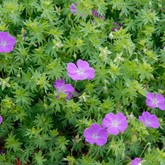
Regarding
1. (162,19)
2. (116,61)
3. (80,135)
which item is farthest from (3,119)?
(162,19)

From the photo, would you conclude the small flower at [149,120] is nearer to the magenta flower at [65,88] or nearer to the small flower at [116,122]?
the small flower at [116,122]

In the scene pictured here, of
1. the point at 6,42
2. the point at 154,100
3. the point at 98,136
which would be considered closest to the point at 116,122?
the point at 98,136

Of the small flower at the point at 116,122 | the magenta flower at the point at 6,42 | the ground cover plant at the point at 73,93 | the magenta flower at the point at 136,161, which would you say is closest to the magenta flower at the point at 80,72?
the ground cover plant at the point at 73,93

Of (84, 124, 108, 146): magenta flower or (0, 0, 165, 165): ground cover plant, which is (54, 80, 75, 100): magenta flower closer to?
(0, 0, 165, 165): ground cover plant

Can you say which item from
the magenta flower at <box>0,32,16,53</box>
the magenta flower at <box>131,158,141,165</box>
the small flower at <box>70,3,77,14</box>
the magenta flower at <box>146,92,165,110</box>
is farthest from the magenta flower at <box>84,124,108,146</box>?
the small flower at <box>70,3,77,14</box>

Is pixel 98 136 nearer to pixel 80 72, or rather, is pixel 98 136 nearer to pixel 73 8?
pixel 80 72

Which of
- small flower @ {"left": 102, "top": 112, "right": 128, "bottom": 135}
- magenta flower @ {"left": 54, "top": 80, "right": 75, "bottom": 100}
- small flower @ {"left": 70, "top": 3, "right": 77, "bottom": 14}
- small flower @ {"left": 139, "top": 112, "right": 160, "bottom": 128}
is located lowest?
small flower @ {"left": 139, "top": 112, "right": 160, "bottom": 128}
